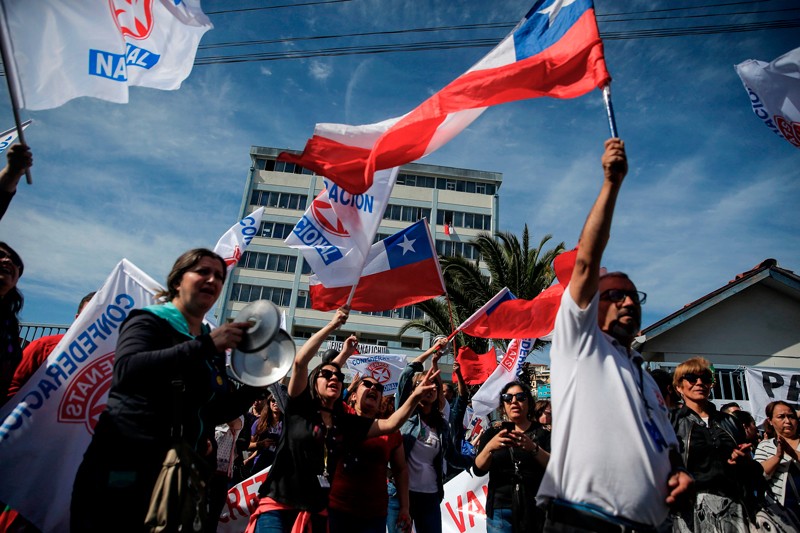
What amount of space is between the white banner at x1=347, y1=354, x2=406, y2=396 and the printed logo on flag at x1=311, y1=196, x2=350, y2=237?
25.0 feet

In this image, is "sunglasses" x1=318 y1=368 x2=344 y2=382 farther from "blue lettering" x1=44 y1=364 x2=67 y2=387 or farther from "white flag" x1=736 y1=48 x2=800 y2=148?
"white flag" x1=736 y1=48 x2=800 y2=148

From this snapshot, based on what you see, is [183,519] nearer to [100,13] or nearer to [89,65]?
[89,65]

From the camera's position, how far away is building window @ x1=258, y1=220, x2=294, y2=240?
4569 centimetres

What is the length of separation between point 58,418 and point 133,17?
306cm

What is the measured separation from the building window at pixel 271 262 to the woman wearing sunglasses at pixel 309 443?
41.6m

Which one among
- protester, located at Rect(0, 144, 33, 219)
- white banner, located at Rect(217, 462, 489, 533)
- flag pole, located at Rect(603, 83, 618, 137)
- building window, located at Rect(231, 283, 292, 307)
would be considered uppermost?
building window, located at Rect(231, 283, 292, 307)

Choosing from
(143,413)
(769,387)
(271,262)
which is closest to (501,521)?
(143,413)

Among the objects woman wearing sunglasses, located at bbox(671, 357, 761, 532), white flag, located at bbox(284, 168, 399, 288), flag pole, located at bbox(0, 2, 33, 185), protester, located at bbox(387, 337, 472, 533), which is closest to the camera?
flag pole, located at bbox(0, 2, 33, 185)

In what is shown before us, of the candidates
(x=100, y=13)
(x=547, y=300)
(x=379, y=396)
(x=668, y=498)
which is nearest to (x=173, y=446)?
(x=668, y=498)

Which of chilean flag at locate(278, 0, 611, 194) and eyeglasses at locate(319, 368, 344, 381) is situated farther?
eyeglasses at locate(319, 368, 344, 381)

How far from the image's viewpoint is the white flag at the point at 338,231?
504 centimetres

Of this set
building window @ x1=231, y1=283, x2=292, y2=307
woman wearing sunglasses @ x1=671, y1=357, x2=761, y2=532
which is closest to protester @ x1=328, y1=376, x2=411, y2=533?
woman wearing sunglasses @ x1=671, y1=357, x2=761, y2=532

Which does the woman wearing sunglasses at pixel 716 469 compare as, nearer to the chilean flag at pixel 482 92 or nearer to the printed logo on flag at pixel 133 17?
the chilean flag at pixel 482 92

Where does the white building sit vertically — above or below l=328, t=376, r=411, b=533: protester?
above
